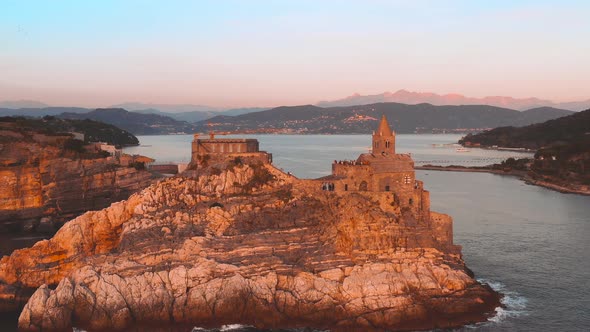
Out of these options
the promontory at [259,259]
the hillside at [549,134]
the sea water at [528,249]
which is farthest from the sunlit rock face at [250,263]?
the hillside at [549,134]

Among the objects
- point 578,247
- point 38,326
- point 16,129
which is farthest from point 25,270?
point 578,247

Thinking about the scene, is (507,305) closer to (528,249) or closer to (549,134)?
(528,249)

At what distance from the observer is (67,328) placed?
27.3 metres

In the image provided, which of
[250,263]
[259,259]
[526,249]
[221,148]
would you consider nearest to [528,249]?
[526,249]

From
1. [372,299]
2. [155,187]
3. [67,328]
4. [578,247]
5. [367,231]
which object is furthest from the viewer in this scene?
[578,247]

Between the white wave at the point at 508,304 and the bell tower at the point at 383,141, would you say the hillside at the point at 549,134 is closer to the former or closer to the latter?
the bell tower at the point at 383,141

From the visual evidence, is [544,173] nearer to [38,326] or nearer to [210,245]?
[210,245]

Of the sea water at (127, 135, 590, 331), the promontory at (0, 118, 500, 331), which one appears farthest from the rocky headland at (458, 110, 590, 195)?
the promontory at (0, 118, 500, 331)

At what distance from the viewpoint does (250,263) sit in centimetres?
3002

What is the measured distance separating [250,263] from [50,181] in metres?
34.7

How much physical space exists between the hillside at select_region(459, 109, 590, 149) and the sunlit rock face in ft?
365

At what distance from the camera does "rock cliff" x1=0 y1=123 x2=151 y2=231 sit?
53438mm

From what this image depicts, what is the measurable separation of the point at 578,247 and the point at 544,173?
179 feet

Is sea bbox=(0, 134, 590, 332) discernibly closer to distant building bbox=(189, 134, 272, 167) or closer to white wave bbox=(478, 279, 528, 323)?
white wave bbox=(478, 279, 528, 323)
